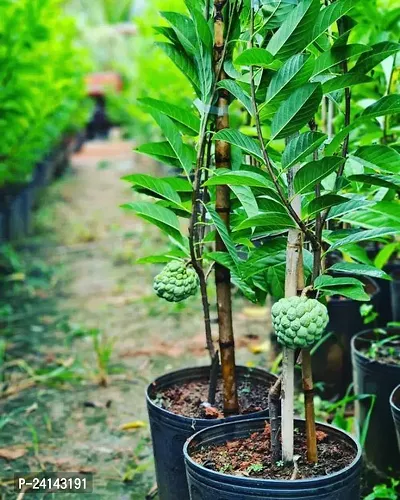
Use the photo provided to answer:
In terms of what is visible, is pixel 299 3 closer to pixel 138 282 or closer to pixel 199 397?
pixel 199 397

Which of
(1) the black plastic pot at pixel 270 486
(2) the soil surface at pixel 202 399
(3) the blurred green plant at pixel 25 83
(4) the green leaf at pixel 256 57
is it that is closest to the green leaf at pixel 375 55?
(4) the green leaf at pixel 256 57

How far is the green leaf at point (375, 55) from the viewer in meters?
1.61

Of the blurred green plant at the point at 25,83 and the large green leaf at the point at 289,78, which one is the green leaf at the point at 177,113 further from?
the blurred green plant at the point at 25,83

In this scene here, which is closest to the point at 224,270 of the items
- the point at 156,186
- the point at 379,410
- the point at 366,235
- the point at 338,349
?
the point at 156,186

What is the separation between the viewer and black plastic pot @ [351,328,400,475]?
2516mm

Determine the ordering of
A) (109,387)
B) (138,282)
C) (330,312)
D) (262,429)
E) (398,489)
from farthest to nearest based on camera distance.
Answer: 1. (138,282)
2. (109,387)
3. (330,312)
4. (398,489)
5. (262,429)

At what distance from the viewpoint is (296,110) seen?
157 cm

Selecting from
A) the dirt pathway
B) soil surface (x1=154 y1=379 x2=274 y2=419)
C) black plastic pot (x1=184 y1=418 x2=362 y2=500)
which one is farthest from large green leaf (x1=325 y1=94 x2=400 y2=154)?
the dirt pathway

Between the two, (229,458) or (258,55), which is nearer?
(258,55)

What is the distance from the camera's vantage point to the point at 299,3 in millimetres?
1566

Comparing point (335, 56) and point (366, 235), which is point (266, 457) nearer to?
point (366, 235)

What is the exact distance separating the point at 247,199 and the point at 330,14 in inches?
16.4

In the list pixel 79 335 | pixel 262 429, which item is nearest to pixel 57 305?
pixel 79 335

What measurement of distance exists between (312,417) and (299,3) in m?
0.90
